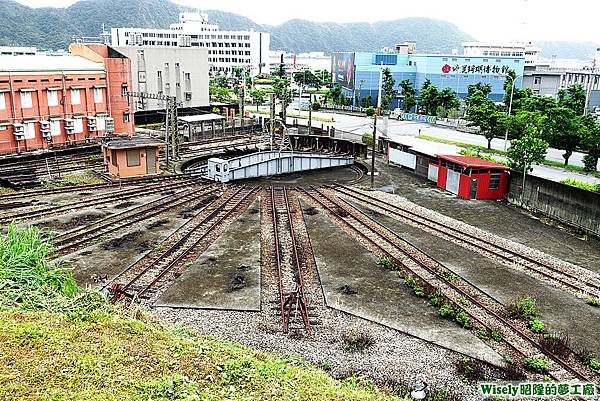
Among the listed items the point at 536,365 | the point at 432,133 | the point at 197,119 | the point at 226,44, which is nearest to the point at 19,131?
the point at 197,119

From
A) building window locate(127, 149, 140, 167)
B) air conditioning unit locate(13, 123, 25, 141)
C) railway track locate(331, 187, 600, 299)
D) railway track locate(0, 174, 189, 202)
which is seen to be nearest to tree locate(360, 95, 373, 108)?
railway track locate(0, 174, 189, 202)

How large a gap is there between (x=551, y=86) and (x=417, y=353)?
7770 centimetres

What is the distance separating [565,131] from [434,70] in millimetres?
47145

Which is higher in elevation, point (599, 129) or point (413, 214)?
point (599, 129)

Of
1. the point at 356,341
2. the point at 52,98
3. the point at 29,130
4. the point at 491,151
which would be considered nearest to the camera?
the point at 356,341

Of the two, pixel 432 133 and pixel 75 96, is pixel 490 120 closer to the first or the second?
pixel 432 133

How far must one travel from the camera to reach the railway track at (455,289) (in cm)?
1137

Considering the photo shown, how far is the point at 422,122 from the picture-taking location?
58719mm

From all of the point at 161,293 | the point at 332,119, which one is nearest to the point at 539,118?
the point at 332,119

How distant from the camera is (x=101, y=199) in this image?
2372 centimetres

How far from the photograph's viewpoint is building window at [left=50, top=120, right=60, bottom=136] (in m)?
34.2

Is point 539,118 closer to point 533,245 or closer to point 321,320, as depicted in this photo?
point 533,245

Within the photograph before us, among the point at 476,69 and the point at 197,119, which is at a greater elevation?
the point at 476,69

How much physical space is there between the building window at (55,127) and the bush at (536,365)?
108 ft
